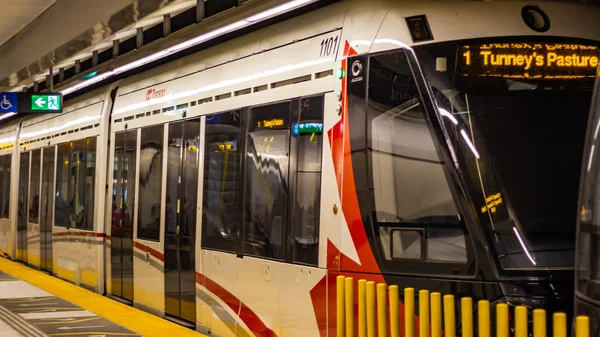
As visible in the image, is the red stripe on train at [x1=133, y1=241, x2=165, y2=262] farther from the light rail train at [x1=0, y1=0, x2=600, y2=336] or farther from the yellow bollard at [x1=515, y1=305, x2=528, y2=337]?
the yellow bollard at [x1=515, y1=305, x2=528, y2=337]

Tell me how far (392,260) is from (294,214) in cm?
142

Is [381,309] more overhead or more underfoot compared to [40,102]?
more underfoot

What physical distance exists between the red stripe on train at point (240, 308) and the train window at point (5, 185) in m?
14.3

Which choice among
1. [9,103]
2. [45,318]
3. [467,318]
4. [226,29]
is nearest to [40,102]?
[9,103]

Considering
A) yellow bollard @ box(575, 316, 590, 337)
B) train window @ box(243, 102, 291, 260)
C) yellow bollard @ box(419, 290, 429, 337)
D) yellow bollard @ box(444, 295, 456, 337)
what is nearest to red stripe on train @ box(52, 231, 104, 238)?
train window @ box(243, 102, 291, 260)

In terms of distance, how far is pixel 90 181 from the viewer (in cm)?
1568

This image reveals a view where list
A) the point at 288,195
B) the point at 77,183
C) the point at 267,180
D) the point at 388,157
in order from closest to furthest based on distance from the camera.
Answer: the point at 388,157 → the point at 288,195 → the point at 267,180 → the point at 77,183

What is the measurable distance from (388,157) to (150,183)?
5645 millimetres

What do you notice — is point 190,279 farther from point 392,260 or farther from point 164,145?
point 392,260

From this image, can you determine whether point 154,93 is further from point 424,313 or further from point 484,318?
point 484,318

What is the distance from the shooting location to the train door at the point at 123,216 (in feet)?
44.2

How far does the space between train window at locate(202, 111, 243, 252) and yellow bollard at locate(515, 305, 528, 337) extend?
4248mm

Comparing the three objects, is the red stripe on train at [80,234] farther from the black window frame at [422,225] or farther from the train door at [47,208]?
the black window frame at [422,225]

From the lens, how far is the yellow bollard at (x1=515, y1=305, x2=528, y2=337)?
590cm
